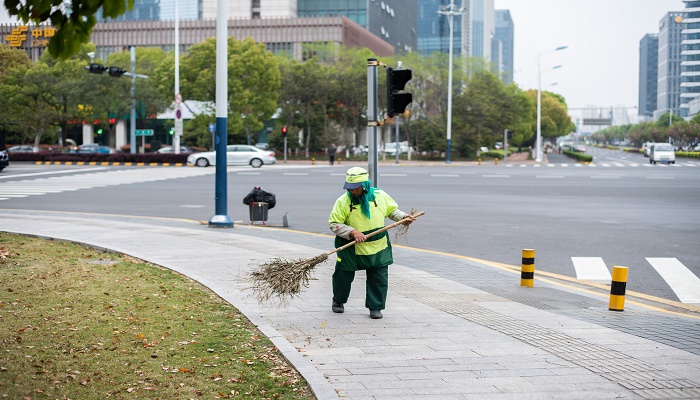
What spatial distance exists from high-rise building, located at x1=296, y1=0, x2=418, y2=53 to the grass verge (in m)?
106

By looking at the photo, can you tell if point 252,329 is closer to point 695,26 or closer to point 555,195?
point 555,195

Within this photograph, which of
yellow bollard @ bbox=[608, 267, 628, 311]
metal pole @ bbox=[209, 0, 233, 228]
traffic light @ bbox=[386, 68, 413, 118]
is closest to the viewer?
yellow bollard @ bbox=[608, 267, 628, 311]

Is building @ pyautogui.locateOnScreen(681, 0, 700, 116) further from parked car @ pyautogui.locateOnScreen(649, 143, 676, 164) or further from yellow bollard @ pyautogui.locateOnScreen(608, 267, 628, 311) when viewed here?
yellow bollard @ pyautogui.locateOnScreen(608, 267, 628, 311)

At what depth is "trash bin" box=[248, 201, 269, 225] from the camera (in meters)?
18.8

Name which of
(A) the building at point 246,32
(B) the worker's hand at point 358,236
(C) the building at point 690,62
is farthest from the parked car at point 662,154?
(C) the building at point 690,62

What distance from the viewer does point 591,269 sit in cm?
1295

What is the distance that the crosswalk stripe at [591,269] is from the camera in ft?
40.2

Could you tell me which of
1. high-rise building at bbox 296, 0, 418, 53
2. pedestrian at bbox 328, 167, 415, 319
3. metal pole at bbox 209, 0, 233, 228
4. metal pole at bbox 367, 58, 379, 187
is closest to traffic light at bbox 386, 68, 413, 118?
metal pole at bbox 367, 58, 379, 187

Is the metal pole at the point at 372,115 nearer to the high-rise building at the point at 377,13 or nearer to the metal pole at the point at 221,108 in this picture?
the metal pole at the point at 221,108

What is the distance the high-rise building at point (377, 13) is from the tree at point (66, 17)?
11071cm

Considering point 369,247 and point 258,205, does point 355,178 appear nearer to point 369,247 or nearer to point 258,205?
point 369,247

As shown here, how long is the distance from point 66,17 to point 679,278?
998 cm

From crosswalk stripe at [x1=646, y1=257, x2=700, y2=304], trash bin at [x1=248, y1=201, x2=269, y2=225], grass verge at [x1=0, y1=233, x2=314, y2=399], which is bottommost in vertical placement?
crosswalk stripe at [x1=646, y1=257, x2=700, y2=304]

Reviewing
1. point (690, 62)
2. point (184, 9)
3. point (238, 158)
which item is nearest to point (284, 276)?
point (238, 158)
